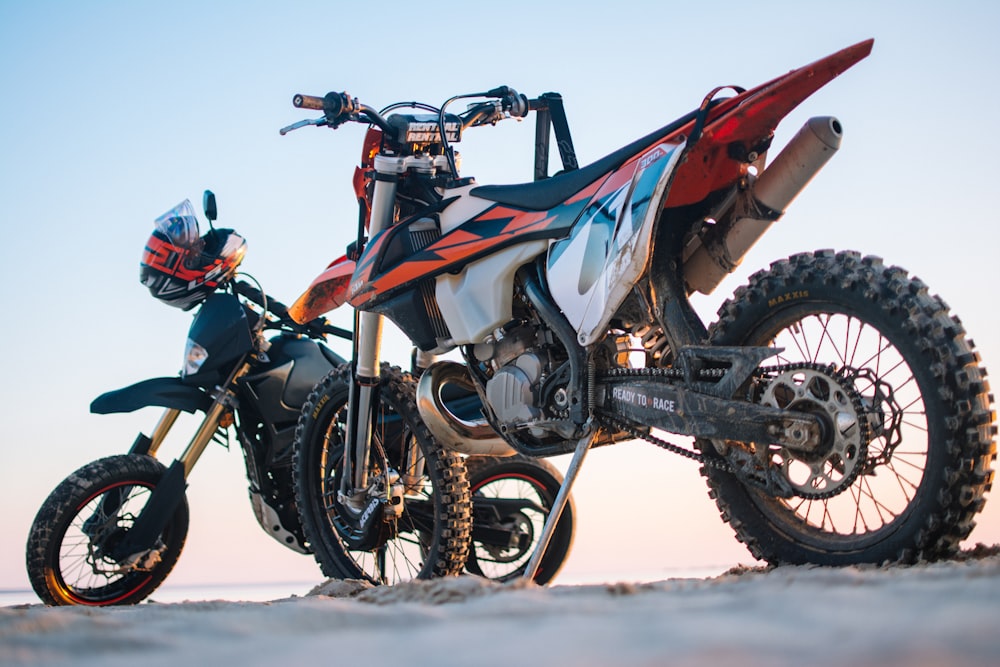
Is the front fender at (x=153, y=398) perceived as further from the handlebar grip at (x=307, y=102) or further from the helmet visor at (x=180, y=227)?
the handlebar grip at (x=307, y=102)

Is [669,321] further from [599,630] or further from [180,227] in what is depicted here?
[180,227]

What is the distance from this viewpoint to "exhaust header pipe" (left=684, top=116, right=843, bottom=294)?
3211 mm

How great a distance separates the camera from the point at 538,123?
185 inches

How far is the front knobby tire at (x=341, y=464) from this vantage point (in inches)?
181

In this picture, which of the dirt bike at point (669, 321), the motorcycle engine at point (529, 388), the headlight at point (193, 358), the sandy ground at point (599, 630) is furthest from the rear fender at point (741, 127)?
the headlight at point (193, 358)

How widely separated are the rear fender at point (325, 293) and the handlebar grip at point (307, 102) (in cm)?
87

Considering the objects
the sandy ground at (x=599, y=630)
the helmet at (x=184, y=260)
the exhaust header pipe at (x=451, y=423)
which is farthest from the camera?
the helmet at (x=184, y=260)

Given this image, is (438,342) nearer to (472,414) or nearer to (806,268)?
(472,414)

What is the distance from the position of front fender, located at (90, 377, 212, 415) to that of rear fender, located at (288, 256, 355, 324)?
764 millimetres

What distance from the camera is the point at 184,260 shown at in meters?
6.02

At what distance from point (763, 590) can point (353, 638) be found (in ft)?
2.37

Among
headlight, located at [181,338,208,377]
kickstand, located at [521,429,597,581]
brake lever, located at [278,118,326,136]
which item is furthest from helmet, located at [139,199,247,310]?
kickstand, located at [521,429,597,581]

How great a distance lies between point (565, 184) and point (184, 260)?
118 inches

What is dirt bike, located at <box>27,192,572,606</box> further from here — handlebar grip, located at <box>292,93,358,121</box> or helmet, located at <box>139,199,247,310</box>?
handlebar grip, located at <box>292,93,358,121</box>
